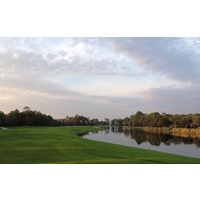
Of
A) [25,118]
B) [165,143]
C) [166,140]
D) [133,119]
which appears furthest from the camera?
[133,119]

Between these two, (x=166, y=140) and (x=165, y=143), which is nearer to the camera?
(x=165, y=143)

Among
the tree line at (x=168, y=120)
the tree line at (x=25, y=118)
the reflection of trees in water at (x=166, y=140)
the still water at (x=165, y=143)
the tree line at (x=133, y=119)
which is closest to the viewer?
the still water at (x=165, y=143)

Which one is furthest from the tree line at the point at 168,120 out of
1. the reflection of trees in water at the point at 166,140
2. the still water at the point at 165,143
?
the still water at the point at 165,143

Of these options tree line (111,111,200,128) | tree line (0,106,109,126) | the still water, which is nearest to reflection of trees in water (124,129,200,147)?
the still water

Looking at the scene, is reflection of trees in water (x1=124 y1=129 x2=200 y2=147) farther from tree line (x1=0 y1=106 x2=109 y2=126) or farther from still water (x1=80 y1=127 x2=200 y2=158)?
tree line (x1=0 y1=106 x2=109 y2=126)

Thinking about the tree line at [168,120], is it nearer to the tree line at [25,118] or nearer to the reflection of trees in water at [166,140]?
the reflection of trees in water at [166,140]

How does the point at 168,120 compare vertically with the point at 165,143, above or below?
above

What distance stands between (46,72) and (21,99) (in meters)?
4.74

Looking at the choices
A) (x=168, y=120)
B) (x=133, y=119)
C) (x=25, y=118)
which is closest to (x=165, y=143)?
(x=25, y=118)

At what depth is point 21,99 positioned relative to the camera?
23.3 m

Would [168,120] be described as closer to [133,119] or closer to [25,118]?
[133,119]

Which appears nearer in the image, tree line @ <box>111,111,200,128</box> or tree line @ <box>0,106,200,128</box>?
tree line @ <box>0,106,200,128</box>
